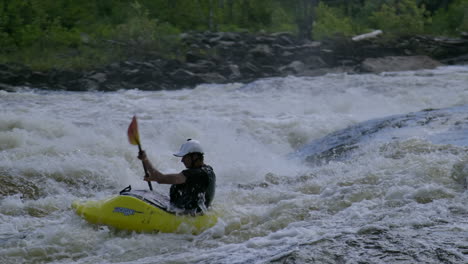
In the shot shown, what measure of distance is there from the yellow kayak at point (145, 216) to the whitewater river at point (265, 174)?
8 centimetres

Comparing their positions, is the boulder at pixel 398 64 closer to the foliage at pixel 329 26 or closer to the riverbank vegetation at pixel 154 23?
the riverbank vegetation at pixel 154 23

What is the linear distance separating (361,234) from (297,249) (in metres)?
0.59

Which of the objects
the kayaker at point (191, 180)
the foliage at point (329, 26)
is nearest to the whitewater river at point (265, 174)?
the kayaker at point (191, 180)

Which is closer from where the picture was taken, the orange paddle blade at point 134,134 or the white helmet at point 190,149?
the white helmet at point 190,149

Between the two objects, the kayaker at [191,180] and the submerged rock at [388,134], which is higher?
the kayaker at [191,180]

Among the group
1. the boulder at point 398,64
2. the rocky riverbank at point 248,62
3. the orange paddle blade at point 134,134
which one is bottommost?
the boulder at point 398,64

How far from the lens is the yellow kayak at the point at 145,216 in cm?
496

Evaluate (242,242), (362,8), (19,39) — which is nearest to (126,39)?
(19,39)

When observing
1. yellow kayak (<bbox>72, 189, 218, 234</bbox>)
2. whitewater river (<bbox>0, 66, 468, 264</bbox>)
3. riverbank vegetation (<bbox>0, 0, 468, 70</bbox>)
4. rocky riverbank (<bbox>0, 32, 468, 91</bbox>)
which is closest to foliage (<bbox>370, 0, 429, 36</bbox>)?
riverbank vegetation (<bbox>0, 0, 468, 70</bbox>)

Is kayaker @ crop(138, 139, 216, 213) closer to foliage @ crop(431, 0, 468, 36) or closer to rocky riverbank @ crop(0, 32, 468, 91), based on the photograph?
rocky riverbank @ crop(0, 32, 468, 91)

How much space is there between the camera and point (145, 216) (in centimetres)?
499

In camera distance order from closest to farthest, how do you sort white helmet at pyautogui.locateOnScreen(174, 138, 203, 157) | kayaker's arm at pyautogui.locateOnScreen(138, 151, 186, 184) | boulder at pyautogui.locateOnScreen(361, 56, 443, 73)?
kayaker's arm at pyautogui.locateOnScreen(138, 151, 186, 184)
white helmet at pyautogui.locateOnScreen(174, 138, 203, 157)
boulder at pyautogui.locateOnScreen(361, 56, 443, 73)

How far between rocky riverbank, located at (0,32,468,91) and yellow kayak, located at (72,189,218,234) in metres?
11.4

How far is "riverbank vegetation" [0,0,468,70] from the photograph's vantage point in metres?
19.1
